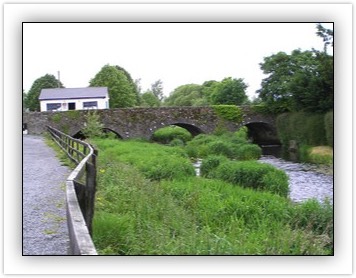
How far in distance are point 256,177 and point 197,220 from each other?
2.76 m

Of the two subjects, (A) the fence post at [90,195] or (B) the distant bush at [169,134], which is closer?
(A) the fence post at [90,195]

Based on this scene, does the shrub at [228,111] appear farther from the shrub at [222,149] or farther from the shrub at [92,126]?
the shrub at [92,126]

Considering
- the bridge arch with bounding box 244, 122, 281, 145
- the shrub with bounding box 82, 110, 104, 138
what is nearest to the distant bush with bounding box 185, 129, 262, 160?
the bridge arch with bounding box 244, 122, 281, 145

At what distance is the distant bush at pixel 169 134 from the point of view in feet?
56.4

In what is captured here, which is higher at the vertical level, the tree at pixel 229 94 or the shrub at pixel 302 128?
the tree at pixel 229 94

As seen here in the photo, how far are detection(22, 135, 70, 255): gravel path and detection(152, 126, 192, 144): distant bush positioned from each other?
10437 millimetres

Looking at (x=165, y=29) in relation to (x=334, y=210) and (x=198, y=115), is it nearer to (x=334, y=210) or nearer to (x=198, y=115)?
(x=334, y=210)

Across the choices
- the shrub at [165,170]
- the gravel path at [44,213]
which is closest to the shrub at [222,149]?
the shrub at [165,170]

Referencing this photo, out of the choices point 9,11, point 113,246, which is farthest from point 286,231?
Answer: point 9,11

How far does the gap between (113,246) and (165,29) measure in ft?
5.46

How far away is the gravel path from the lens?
11.3 feet

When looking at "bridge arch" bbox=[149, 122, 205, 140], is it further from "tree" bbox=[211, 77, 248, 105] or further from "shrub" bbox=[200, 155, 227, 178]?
"tree" bbox=[211, 77, 248, 105]

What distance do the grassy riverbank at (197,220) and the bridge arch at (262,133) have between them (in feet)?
22.0

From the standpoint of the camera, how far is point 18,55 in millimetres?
3551
